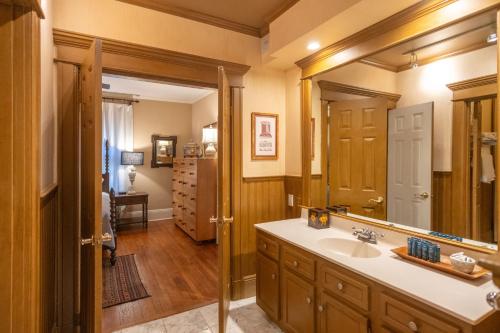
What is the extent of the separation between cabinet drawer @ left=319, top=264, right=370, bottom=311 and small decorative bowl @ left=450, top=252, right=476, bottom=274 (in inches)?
17.5

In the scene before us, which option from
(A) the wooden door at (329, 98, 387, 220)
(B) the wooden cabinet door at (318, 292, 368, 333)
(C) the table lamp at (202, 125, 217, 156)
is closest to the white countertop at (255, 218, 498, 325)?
(B) the wooden cabinet door at (318, 292, 368, 333)

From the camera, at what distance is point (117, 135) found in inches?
214

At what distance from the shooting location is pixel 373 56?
2.00 meters

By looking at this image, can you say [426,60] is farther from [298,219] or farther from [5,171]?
[5,171]

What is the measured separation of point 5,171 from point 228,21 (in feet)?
7.31

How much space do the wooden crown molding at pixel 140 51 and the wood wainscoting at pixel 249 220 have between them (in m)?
1.15

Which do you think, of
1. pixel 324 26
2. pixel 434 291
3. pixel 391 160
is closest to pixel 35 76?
pixel 324 26

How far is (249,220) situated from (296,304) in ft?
3.33

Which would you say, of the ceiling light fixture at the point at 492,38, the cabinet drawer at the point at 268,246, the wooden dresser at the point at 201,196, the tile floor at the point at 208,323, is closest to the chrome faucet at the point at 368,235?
the cabinet drawer at the point at 268,246

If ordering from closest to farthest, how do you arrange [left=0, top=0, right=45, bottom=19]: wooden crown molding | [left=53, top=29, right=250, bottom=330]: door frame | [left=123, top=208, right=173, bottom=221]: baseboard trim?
1. [left=0, top=0, right=45, bottom=19]: wooden crown molding
2. [left=53, top=29, right=250, bottom=330]: door frame
3. [left=123, top=208, right=173, bottom=221]: baseboard trim

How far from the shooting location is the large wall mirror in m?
1.49

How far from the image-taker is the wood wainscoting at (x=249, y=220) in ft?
8.91

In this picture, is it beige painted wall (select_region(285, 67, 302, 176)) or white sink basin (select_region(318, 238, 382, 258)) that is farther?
beige painted wall (select_region(285, 67, 302, 176))

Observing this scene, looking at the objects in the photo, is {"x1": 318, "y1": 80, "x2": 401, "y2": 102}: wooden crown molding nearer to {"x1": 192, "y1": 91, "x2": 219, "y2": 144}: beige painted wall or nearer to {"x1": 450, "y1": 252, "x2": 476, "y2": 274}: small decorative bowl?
{"x1": 450, "y1": 252, "x2": 476, "y2": 274}: small decorative bowl
